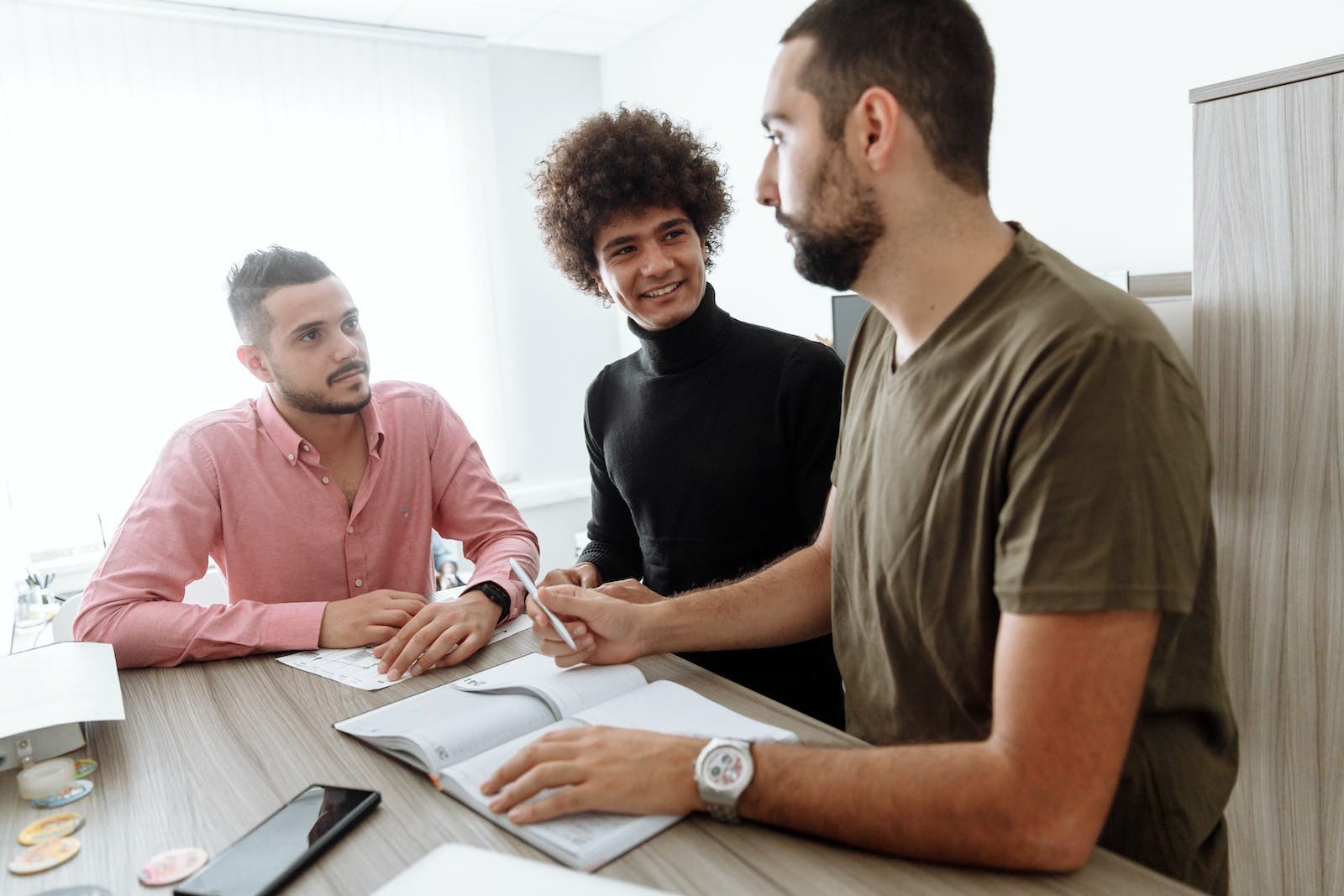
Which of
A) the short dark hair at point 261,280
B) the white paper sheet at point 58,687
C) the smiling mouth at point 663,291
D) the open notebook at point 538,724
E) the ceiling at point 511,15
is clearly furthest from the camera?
the ceiling at point 511,15

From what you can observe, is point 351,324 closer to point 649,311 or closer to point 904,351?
point 649,311

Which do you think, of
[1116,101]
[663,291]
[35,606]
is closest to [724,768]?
[663,291]

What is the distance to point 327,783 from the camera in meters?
0.97

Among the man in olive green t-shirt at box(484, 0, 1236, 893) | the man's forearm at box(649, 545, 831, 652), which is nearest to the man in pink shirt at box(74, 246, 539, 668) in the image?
the man's forearm at box(649, 545, 831, 652)

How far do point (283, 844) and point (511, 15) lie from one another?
4318 millimetres

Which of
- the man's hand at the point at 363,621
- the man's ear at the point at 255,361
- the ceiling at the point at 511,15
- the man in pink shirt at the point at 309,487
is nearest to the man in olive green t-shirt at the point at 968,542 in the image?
the man's hand at the point at 363,621

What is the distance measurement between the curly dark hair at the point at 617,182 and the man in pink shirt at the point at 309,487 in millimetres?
466

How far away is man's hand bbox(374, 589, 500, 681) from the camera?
1.28 metres

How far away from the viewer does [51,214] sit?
12.1 feet

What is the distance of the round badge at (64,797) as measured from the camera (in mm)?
955

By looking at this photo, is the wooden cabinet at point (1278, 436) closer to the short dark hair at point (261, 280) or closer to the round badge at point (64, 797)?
the short dark hair at point (261, 280)

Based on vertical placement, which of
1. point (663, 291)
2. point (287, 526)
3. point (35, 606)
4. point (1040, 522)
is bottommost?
point (35, 606)

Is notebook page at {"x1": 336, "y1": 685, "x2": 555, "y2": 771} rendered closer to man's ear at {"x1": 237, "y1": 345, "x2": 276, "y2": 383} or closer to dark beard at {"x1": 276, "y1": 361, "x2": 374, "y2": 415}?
dark beard at {"x1": 276, "y1": 361, "x2": 374, "y2": 415}

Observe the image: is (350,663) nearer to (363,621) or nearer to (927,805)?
(363,621)
